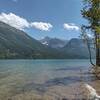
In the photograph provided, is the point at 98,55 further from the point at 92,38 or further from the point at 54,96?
the point at 54,96

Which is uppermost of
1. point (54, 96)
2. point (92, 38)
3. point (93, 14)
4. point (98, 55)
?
point (93, 14)

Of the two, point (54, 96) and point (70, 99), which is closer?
point (70, 99)

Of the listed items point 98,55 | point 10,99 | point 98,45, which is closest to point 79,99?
point 10,99

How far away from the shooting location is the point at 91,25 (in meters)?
44.0

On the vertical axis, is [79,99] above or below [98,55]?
below

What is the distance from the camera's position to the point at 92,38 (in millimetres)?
42156

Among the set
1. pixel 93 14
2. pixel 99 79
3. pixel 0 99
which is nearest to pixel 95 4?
pixel 93 14

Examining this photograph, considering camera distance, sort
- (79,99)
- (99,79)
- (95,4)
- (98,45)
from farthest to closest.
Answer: (95,4), (98,45), (99,79), (79,99)

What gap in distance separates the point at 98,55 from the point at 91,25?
6.00 m

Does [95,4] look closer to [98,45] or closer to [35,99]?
[98,45]

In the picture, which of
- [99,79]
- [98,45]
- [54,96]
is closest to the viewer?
[54,96]

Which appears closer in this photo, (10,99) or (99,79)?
(10,99)

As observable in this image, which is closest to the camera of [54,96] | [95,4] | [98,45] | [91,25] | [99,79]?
[54,96]

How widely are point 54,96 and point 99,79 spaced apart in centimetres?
1344
